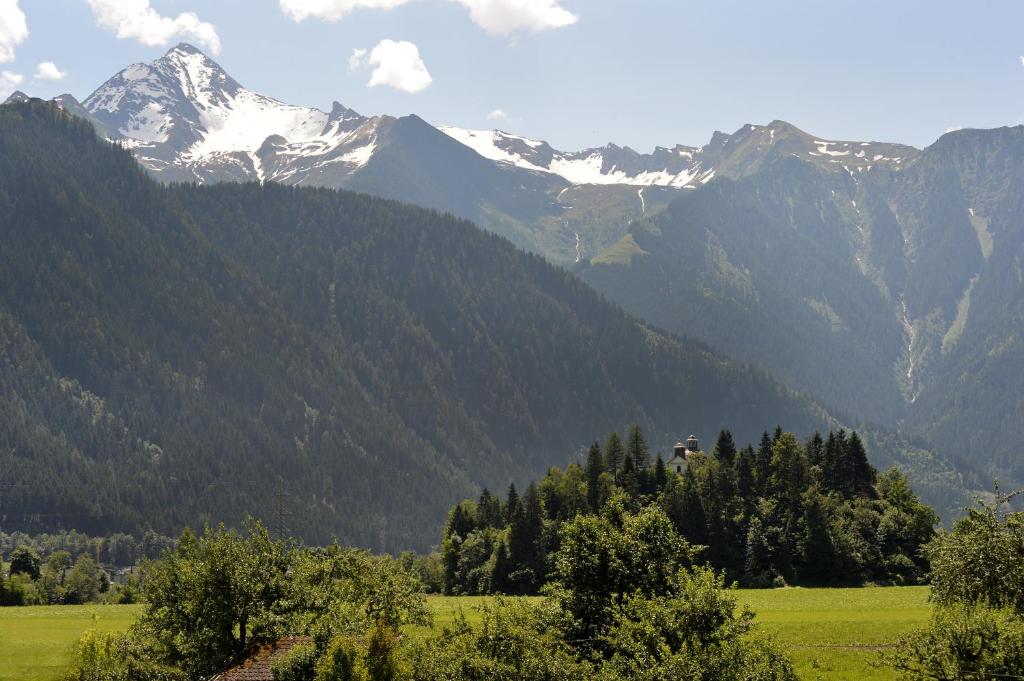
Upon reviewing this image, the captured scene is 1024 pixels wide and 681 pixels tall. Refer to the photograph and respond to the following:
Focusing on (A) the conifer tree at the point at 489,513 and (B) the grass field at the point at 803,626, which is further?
(A) the conifer tree at the point at 489,513

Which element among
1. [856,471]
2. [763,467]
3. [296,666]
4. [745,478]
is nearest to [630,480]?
[745,478]

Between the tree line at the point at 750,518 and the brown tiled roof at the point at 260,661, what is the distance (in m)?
52.0

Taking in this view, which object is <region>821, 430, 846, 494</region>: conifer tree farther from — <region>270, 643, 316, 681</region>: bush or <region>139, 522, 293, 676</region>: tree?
<region>270, 643, 316, 681</region>: bush

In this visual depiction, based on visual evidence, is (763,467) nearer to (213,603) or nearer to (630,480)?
(630,480)

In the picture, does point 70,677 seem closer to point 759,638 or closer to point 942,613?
point 759,638

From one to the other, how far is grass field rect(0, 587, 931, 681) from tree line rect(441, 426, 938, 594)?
11.2 metres

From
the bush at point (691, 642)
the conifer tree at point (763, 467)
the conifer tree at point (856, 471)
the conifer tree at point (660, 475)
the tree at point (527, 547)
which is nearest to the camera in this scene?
the bush at point (691, 642)

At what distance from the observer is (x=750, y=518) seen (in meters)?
131

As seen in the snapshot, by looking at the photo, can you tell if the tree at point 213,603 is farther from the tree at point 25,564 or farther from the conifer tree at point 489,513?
the tree at point 25,564

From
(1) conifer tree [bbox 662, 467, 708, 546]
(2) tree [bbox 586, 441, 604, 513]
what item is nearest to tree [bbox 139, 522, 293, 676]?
(1) conifer tree [bbox 662, 467, 708, 546]

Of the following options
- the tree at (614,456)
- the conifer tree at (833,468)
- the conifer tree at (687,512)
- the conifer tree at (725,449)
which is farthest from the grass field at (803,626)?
the tree at (614,456)

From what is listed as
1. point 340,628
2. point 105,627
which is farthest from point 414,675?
point 105,627

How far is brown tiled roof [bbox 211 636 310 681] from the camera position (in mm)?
61438

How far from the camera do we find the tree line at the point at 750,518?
121125 millimetres
